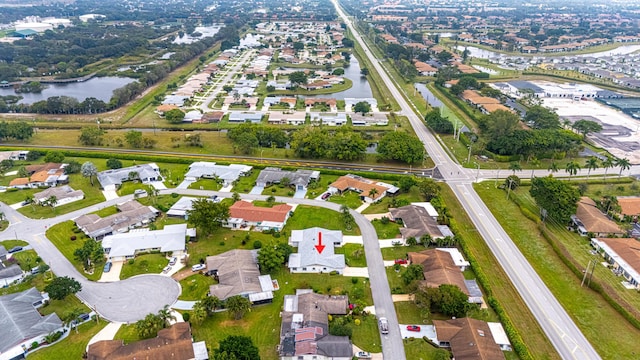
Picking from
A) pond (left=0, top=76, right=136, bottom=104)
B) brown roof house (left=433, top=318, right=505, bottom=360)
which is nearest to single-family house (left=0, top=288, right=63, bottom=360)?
brown roof house (left=433, top=318, right=505, bottom=360)

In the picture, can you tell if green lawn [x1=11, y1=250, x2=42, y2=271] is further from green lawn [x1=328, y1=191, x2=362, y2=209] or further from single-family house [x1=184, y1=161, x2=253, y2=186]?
green lawn [x1=328, y1=191, x2=362, y2=209]

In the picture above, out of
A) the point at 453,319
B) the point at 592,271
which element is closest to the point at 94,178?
the point at 453,319

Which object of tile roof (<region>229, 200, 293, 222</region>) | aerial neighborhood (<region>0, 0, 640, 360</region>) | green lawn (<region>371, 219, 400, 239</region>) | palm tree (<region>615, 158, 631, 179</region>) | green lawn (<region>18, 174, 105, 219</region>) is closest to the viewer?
aerial neighborhood (<region>0, 0, 640, 360</region>)

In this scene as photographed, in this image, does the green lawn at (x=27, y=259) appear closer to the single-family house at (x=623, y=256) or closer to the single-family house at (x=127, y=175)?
the single-family house at (x=127, y=175)

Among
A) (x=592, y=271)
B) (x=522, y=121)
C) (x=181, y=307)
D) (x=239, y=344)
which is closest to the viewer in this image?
(x=239, y=344)

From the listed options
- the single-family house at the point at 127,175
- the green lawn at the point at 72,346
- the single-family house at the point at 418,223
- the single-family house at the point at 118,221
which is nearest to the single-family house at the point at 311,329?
the single-family house at the point at 418,223

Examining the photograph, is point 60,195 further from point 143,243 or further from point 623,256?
point 623,256

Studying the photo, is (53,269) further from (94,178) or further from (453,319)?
(453,319)
